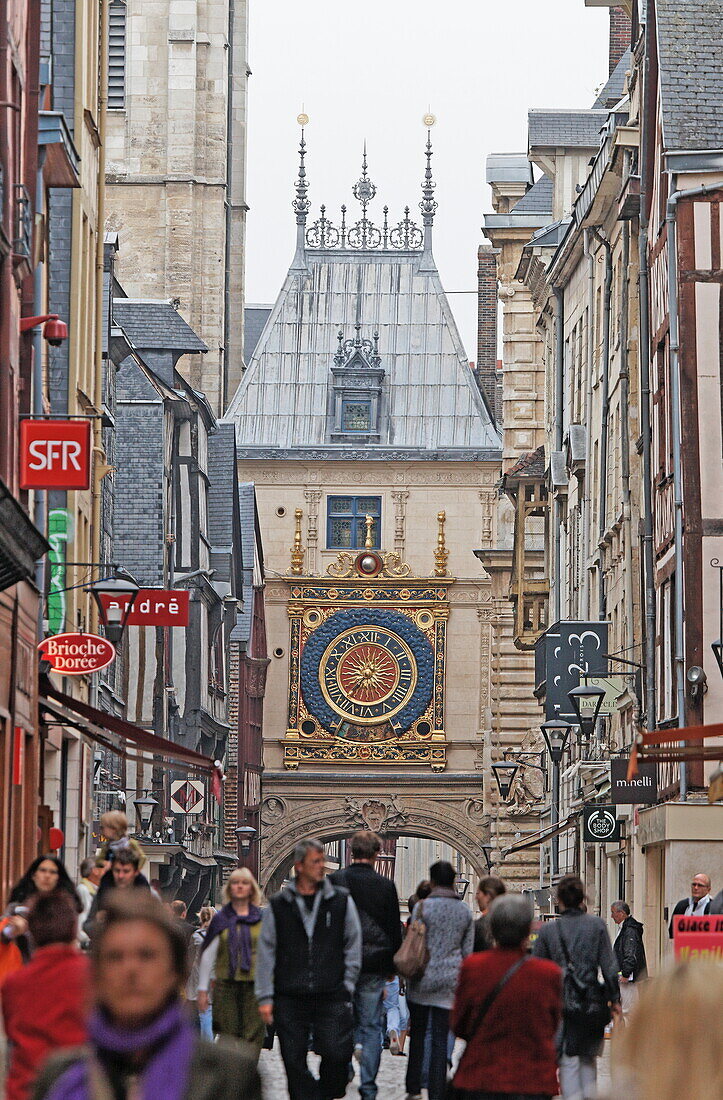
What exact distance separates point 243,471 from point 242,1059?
185ft

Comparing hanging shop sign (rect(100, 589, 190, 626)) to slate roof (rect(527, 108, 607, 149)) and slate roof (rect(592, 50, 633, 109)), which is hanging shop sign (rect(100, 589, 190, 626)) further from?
slate roof (rect(527, 108, 607, 149))

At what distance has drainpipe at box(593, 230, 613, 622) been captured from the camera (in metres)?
30.3

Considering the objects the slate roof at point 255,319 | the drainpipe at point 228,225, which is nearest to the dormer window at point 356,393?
the drainpipe at point 228,225

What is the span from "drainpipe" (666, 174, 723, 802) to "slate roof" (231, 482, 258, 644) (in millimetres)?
29121

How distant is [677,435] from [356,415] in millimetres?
40712

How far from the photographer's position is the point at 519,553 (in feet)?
131

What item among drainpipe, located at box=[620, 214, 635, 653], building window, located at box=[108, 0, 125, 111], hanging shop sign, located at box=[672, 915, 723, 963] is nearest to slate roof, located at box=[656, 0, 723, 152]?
drainpipe, located at box=[620, 214, 635, 653]

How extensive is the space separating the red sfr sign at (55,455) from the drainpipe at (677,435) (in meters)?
6.50

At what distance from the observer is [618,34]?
126ft

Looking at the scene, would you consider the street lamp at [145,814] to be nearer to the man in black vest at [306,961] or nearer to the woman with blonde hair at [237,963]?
the woman with blonde hair at [237,963]

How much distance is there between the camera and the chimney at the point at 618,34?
37688mm

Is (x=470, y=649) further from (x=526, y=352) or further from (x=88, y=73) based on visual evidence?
(x=88, y=73)

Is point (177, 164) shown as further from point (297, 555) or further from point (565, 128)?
point (565, 128)

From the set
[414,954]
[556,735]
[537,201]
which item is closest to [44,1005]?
[414,954]
